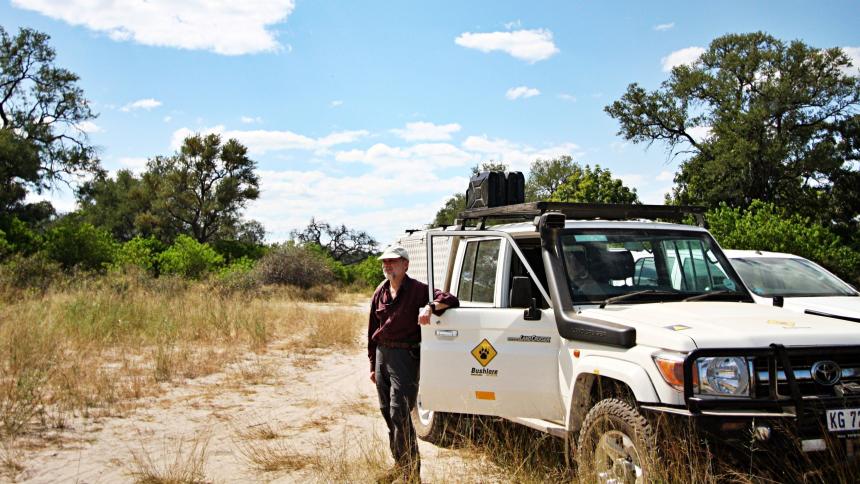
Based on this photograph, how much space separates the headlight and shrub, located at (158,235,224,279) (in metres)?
30.8

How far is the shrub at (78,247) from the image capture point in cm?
3006

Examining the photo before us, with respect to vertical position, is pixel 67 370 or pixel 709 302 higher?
pixel 709 302

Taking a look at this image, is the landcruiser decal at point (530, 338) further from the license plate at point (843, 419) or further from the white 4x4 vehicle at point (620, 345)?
the license plate at point (843, 419)

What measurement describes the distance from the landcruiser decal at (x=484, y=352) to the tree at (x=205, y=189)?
4707 centimetres

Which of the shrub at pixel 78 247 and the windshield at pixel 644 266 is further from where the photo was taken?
the shrub at pixel 78 247

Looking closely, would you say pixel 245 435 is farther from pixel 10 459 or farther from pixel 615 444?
pixel 615 444

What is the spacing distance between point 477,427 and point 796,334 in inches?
125

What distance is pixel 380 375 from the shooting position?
5.62 meters

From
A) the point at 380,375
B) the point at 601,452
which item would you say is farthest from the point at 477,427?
the point at 601,452

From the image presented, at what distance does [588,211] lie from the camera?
607 cm

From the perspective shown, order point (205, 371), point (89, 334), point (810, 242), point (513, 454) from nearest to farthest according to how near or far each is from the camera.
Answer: point (513, 454) → point (205, 371) → point (89, 334) → point (810, 242)

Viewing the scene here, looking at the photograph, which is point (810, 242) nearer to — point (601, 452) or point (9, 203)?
point (601, 452)

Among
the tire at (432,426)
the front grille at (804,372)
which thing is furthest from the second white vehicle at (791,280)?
the front grille at (804,372)

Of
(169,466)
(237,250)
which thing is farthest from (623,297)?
(237,250)
